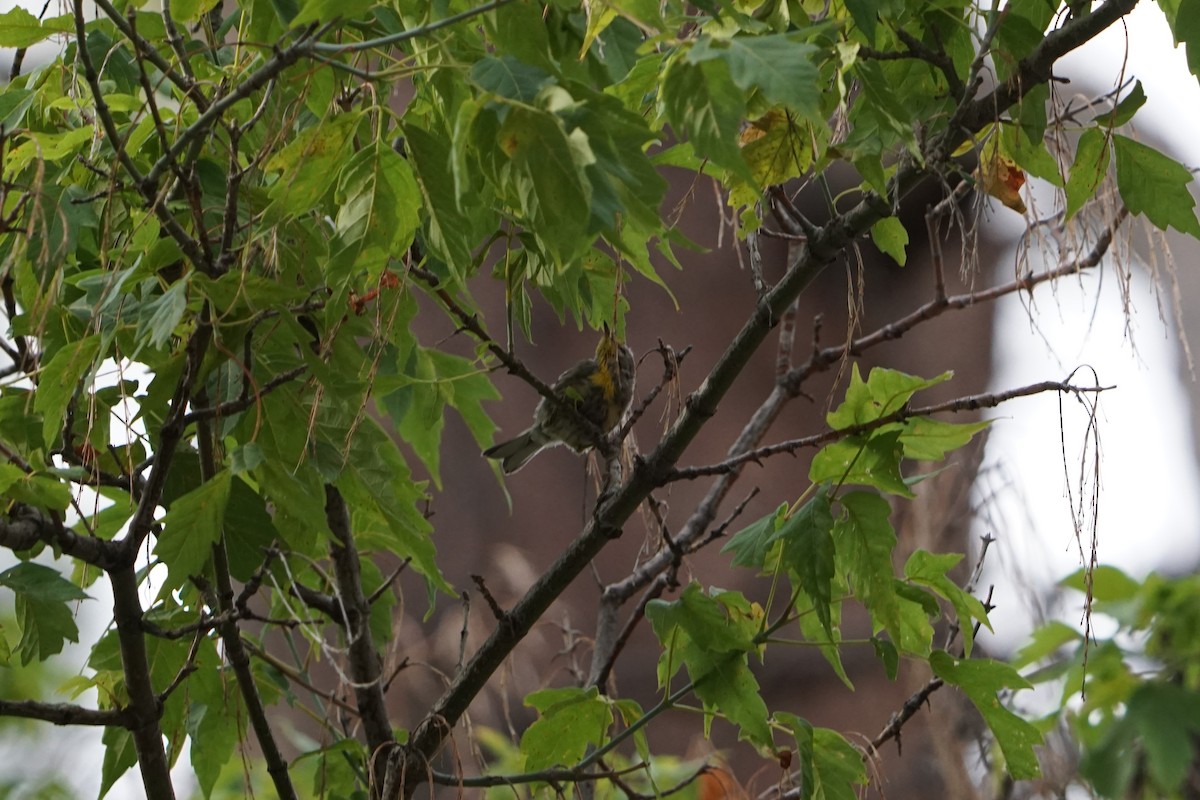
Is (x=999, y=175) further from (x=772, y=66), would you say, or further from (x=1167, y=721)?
(x=1167, y=721)

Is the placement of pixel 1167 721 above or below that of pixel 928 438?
below

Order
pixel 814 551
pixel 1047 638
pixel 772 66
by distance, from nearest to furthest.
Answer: pixel 772 66
pixel 814 551
pixel 1047 638

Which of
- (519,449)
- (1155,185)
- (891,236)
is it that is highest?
(519,449)

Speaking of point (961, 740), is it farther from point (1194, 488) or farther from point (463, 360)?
point (463, 360)

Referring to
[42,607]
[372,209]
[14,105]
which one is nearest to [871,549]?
[372,209]

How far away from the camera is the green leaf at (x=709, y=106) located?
0.62 meters

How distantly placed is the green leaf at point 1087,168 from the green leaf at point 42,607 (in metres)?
0.96

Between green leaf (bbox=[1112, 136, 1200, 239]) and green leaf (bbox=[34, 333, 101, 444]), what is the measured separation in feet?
2.81

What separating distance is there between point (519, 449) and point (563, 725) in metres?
0.90

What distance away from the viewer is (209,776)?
1.14m

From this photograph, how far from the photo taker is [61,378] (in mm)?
828

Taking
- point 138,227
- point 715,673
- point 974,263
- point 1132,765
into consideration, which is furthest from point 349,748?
point 1132,765

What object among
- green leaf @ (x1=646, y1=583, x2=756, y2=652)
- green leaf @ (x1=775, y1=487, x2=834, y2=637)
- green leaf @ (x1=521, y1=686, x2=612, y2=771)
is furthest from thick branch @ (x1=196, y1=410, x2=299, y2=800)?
green leaf @ (x1=775, y1=487, x2=834, y2=637)

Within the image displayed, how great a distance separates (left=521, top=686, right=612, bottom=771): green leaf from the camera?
1.14 m
